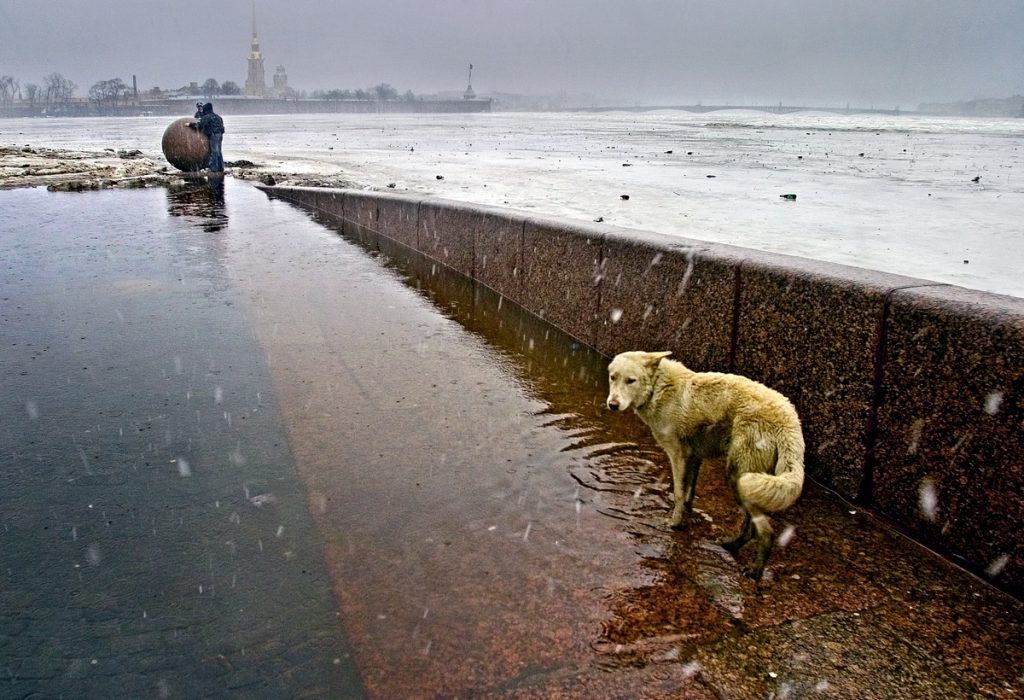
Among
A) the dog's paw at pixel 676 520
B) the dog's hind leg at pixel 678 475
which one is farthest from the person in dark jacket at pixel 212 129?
the dog's paw at pixel 676 520

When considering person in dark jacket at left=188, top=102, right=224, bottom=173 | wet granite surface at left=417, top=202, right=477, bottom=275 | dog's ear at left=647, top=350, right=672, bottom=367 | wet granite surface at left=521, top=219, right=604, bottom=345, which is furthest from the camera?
person in dark jacket at left=188, top=102, right=224, bottom=173

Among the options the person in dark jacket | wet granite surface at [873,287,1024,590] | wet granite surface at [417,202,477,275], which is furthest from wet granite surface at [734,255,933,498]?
the person in dark jacket

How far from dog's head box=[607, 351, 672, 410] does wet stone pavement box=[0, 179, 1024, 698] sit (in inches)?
22.8

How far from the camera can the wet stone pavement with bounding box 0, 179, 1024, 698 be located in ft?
8.54

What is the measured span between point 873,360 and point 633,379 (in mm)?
1200


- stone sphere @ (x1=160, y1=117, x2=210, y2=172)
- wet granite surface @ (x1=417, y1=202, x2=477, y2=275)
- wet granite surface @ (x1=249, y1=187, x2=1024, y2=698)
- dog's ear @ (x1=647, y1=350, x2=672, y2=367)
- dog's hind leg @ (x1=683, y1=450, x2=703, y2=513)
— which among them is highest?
stone sphere @ (x1=160, y1=117, x2=210, y2=172)

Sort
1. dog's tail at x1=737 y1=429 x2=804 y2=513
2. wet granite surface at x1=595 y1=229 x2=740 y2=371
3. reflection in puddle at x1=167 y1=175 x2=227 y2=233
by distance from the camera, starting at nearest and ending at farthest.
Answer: dog's tail at x1=737 y1=429 x2=804 y2=513 < wet granite surface at x1=595 y1=229 x2=740 y2=371 < reflection in puddle at x1=167 y1=175 x2=227 y2=233

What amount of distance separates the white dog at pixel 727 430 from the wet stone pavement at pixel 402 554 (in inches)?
11.1

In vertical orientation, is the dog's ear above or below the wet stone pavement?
above

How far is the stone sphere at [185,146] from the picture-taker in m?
22.9

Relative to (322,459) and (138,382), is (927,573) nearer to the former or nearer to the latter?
(322,459)

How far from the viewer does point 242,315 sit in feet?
23.8

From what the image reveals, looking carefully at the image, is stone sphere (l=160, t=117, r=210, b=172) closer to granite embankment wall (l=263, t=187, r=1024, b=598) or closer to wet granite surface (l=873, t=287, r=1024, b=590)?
granite embankment wall (l=263, t=187, r=1024, b=598)

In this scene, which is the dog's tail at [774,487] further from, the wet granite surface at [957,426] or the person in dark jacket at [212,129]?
the person in dark jacket at [212,129]
